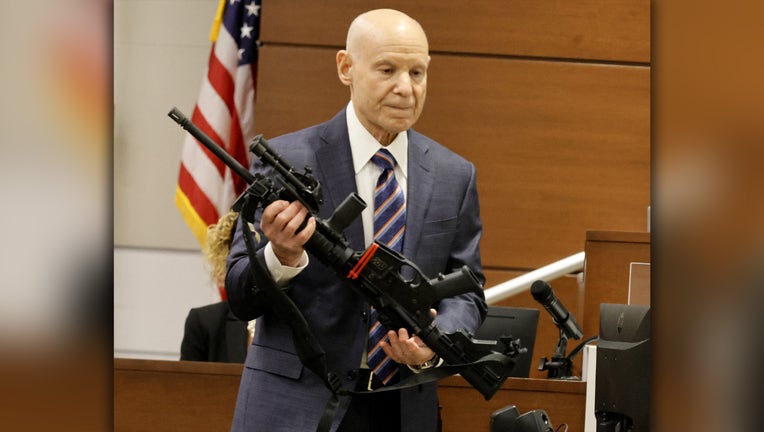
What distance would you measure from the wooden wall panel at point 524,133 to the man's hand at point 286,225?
3.06m

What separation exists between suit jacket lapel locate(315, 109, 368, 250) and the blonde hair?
2101 millimetres

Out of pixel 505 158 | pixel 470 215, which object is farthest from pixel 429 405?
pixel 505 158

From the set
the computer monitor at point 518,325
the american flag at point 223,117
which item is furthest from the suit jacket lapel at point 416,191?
the american flag at point 223,117

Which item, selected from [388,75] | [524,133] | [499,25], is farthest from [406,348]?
[499,25]

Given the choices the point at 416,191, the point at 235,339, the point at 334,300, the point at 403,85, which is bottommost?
the point at 235,339

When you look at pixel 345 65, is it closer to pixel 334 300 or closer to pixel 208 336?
pixel 334 300

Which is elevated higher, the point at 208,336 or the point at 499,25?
the point at 499,25

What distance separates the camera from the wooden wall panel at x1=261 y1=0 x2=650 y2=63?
4910 mm

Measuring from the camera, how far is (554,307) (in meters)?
2.69

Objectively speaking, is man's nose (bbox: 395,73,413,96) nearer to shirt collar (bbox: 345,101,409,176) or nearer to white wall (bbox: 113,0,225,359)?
shirt collar (bbox: 345,101,409,176)

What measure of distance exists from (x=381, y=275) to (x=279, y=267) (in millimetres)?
210

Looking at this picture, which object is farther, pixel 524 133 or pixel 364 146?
pixel 524 133
